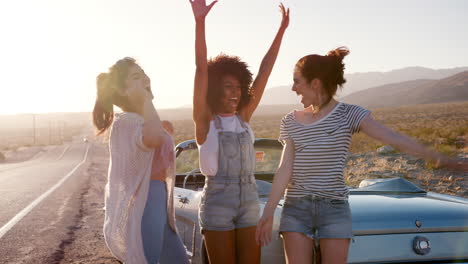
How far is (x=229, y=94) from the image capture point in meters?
3.09

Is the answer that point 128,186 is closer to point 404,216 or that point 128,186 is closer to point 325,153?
point 325,153

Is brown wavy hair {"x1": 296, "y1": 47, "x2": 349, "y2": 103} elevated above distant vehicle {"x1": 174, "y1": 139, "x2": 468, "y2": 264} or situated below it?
above

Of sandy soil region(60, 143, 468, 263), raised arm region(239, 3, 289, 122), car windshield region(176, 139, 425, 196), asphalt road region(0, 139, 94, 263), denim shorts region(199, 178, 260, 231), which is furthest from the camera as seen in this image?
asphalt road region(0, 139, 94, 263)

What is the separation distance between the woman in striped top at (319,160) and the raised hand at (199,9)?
575 mm

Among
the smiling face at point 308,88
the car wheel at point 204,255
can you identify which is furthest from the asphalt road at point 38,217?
the smiling face at point 308,88

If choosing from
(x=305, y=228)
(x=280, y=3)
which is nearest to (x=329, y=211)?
(x=305, y=228)

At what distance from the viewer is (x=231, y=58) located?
3.16 m

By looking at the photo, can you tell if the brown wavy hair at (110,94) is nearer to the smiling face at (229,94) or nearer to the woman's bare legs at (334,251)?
the smiling face at (229,94)

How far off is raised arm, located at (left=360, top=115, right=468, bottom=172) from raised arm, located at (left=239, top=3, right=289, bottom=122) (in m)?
0.76

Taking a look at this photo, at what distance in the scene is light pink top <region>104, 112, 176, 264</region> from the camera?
2.84 meters

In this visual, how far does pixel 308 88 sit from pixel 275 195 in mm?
599

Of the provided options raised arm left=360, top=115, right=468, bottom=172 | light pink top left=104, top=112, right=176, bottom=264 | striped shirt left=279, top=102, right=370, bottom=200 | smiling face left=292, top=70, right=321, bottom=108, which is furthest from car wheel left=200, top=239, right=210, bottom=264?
raised arm left=360, top=115, right=468, bottom=172

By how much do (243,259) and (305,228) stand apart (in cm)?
46

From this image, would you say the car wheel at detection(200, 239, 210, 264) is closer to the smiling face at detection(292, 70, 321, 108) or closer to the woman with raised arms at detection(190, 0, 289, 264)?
the woman with raised arms at detection(190, 0, 289, 264)
